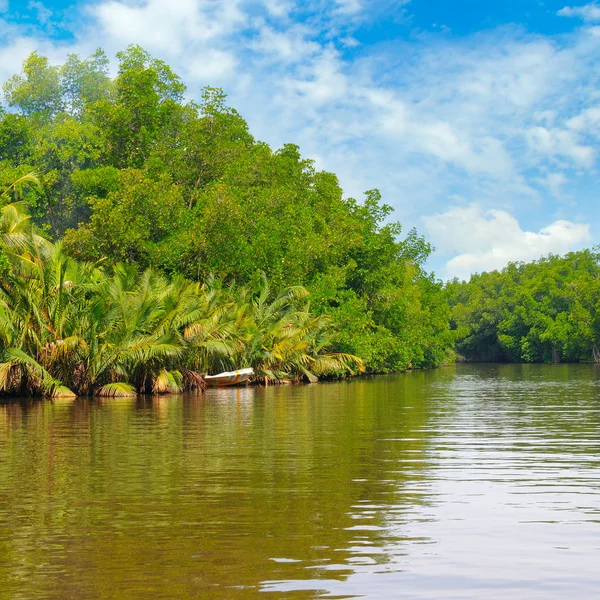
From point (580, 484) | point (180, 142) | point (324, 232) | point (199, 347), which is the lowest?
point (580, 484)

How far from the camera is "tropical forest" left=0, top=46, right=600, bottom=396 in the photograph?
28.4 m

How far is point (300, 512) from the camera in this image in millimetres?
8398

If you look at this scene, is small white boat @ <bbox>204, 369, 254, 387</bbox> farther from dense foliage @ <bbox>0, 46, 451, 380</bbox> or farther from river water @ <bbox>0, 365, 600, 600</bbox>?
river water @ <bbox>0, 365, 600, 600</bbox>

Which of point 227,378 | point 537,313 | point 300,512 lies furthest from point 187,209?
point 537,313

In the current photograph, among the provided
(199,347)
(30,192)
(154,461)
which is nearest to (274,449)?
(154,461)

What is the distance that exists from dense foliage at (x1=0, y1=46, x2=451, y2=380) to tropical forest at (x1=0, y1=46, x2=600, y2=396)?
0.36 feet

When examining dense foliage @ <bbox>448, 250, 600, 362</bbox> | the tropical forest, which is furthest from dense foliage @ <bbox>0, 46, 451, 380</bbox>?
dense foliage @ <bbox>448, 250, 600, 362</bbox>

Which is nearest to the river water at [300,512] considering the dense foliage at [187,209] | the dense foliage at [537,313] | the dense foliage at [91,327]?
the dense foliage at [91,327]

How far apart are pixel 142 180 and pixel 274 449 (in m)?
29.5

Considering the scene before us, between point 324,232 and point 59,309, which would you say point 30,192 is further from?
point 59,309

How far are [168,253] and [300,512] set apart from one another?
32.9 metres

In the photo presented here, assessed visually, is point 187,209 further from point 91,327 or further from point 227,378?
point 91,327

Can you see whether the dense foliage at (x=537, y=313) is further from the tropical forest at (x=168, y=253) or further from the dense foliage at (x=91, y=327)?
the dense foliage at (x=91, y=327)

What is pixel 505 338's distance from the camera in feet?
360
